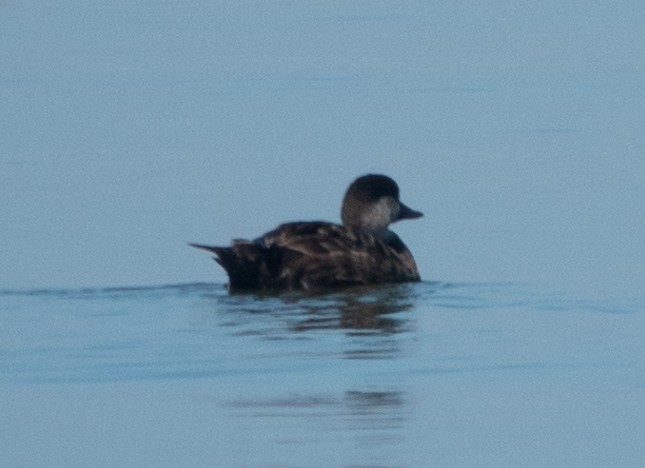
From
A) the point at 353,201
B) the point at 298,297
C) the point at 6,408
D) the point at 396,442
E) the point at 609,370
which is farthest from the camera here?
the point at 353,201

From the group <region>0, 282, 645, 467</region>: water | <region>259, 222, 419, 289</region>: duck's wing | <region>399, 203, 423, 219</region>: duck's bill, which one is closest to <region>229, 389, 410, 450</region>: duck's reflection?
<region>0, 282, 645, 467</region>: water

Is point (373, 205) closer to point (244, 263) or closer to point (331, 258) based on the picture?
point (331, 258)

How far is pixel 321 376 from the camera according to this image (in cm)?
1030

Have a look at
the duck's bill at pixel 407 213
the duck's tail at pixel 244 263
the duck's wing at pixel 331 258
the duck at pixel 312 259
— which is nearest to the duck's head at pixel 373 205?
the duck's bill at pixel 407 213

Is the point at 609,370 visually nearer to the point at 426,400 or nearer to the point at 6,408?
the point at 426,400

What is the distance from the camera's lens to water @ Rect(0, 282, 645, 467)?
8906 mm

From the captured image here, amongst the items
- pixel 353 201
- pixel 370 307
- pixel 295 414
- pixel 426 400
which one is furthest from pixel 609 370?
pixel 353 201

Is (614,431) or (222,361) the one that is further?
(222,361)

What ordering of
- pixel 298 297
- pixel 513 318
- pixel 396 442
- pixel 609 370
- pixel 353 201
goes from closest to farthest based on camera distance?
pixel 396 442 → pixel 609 370 → pixel 513 318 → pixel 298 297 → pixel 353 201

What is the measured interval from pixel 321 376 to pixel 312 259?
3064 mm

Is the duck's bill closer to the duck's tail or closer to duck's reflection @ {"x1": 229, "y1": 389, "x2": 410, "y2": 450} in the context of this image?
the duck's tail

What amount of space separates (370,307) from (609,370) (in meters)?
2.58

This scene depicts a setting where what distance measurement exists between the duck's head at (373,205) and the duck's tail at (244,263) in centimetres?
130

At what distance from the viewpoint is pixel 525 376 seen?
1030 cm
